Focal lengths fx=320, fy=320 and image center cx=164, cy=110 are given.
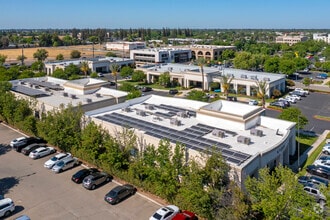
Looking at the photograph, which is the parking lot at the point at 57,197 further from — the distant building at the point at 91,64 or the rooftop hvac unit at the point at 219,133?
the distant building at the point at 91,64

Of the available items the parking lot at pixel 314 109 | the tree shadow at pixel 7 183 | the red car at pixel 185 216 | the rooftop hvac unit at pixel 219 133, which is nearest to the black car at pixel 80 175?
the tree shadow at pixel 7 183

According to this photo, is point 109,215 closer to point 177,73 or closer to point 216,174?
point 216,174

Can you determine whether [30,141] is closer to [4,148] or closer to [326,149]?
[4,148]

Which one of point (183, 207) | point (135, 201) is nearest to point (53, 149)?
point (135, 201)

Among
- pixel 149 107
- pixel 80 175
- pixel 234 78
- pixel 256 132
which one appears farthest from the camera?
pixel 234 78

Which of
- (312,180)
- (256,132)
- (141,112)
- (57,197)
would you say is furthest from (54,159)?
(312,180)

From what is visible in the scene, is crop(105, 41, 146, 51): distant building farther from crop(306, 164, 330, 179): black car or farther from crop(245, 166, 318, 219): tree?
crop(245, 166, 318, 219): tree
